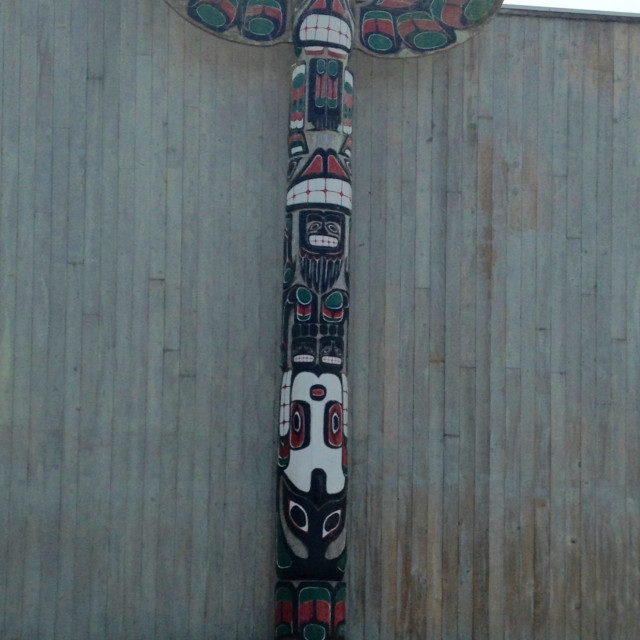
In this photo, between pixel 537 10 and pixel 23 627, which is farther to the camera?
pixel 537 10

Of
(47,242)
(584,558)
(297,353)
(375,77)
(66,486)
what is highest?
(375,77)

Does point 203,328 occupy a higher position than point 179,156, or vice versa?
point 179,156

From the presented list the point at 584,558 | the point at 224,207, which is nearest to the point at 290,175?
the point at 224,207

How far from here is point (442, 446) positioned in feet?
22.9

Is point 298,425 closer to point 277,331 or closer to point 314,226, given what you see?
point 277,331

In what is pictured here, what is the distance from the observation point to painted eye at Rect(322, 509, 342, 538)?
20.5 ft

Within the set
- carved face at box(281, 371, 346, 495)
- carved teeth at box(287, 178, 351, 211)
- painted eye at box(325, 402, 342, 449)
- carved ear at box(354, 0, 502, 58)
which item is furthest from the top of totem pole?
painted eye at box(325, 402, 342, 449)

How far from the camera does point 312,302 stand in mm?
6410

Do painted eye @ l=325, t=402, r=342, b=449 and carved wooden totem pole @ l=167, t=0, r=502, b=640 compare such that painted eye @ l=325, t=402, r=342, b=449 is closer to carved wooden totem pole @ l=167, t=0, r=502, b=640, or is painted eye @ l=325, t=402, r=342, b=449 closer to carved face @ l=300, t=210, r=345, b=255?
carved wooden totem pole @ l=167, t=0, r=502, b=640

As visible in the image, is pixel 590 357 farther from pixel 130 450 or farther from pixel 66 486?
pixel 66 486

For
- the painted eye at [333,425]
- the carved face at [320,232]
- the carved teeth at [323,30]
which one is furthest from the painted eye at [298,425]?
the carved teeth at [323,30]

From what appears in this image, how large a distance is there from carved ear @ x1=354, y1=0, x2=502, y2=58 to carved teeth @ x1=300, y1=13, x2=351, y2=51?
0.38 m

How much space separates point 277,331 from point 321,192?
1.07m

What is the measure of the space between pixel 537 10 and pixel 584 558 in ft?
13.3
